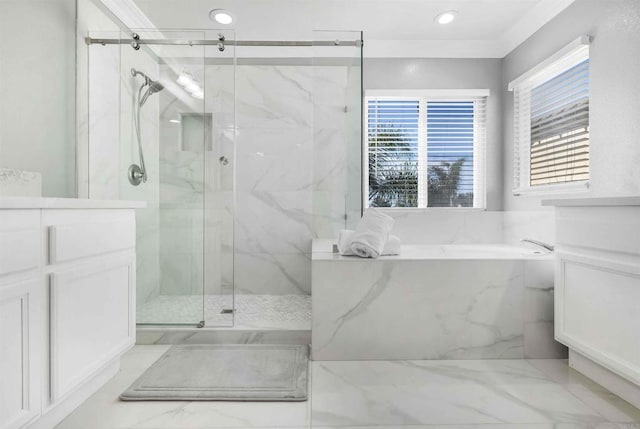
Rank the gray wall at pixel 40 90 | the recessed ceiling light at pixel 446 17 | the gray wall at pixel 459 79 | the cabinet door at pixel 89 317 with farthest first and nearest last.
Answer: the gray wall at pixel 459 79, the recessed ceiling light at pixel 446 17, the gray wall at pixel 40 90, the cabinet door at pixel 89 317

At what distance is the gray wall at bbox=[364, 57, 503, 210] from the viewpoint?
309cm

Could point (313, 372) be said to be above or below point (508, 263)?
below

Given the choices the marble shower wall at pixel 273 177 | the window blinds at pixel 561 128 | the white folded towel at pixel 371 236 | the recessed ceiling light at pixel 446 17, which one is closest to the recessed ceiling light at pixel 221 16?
the marble shower wall at pixel 273 177

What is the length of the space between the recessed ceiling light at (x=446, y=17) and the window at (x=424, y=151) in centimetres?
60

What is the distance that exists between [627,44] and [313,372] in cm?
229

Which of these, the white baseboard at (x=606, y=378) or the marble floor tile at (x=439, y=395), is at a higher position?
the white baseboard at (x=606, y=378)

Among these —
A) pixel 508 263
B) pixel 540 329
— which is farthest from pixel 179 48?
pixel 540 329

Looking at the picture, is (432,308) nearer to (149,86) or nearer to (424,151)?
(424,151)

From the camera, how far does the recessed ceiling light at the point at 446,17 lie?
8.48 feet

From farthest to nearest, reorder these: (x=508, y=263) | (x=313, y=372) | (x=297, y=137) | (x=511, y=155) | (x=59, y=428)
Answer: (x=297, y=137) → (x=511, y=155) → (x=508, y=263) → (x=313, y=372) → (x=59, y=428)

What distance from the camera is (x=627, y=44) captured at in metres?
1.86

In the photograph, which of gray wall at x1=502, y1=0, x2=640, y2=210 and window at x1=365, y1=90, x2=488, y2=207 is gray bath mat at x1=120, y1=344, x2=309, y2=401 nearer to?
window at x1=365, y1=90, x2=488, y2=207

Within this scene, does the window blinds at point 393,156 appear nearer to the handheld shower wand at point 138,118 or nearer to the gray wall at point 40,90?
the handheld shower wand at point 138,118

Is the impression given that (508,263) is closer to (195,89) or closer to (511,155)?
(511,155)
